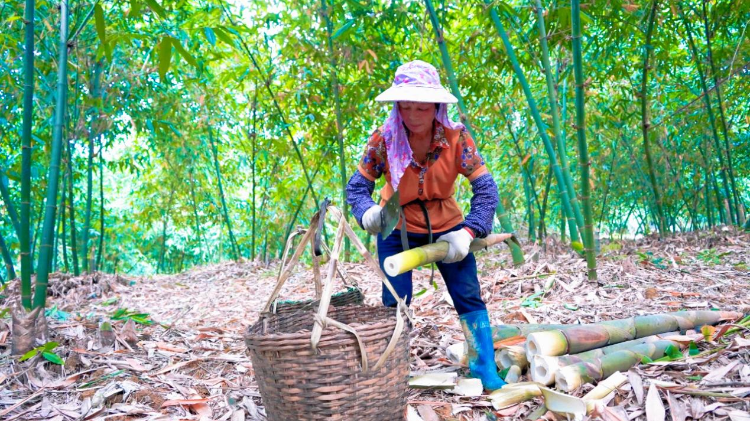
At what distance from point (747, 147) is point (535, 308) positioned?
494 cm

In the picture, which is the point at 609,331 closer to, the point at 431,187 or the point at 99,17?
the point at 431,187

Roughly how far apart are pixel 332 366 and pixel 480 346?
66cm

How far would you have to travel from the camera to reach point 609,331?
1.87m

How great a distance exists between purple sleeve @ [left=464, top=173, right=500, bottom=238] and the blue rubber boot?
28cm

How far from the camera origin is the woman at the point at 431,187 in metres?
1.62

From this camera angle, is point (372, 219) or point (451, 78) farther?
point (451, 78)

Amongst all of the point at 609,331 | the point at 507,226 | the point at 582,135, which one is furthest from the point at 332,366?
the point at 507,226

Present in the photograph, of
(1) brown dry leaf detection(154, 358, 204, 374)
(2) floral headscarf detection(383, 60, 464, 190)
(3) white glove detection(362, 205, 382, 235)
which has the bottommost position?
(1) brown dry leaf detection(154, 358, 204, 374)

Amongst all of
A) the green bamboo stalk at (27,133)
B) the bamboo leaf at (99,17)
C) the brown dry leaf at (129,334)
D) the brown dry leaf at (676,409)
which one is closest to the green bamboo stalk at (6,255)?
the green bamboo stalk at (27,133)

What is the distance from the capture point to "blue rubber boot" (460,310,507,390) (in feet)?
5.68

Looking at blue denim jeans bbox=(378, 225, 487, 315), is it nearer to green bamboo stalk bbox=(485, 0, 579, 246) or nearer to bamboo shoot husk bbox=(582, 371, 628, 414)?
bamboo shoot husk bbox=(582, 371, 628, 414)

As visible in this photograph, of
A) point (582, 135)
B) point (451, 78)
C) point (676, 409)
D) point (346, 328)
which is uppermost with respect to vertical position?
point (451, 78)

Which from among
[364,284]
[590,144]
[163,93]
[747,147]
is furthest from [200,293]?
[747,147]

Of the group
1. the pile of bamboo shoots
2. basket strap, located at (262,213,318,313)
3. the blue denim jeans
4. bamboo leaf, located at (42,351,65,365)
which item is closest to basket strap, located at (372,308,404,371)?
basket strap, located at (262,213,318,313)
